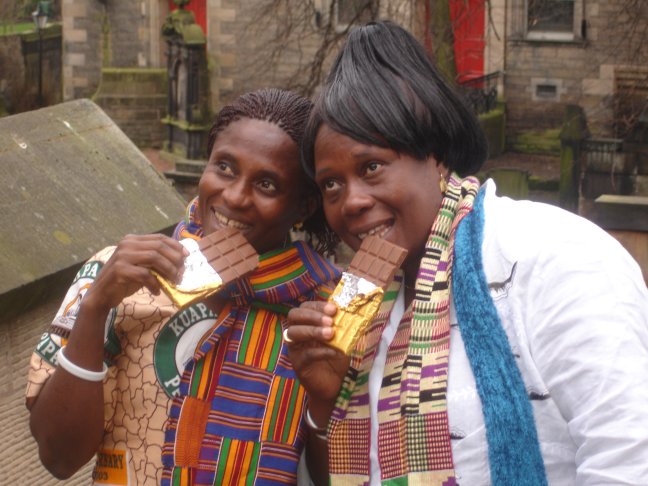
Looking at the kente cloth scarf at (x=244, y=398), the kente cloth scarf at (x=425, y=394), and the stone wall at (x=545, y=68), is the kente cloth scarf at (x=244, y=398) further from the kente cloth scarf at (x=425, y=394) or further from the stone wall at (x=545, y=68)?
the stone wall at (x=545, y=68)

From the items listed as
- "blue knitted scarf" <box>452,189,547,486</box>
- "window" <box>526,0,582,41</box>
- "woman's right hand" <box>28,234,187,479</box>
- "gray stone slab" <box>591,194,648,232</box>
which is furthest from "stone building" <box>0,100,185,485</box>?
"window" <box>526,0,582,41</box>

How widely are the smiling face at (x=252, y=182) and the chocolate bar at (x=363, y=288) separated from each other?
39 centimetres

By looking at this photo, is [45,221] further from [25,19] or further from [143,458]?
[25,19]

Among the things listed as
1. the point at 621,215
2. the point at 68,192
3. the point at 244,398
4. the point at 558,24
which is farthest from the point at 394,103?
the point at 558,24

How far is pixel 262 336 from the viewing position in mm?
2621

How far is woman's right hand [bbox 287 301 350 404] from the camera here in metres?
2.20

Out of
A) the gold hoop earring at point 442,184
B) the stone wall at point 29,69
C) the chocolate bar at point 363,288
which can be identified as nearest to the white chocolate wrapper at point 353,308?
the chocolate bar at point 363,288

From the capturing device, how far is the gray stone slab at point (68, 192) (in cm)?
363

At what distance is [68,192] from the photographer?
4012 millimetres

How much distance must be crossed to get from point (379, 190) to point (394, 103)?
183mm

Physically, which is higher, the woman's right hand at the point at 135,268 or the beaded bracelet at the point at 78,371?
the woman's right hand at the point at 135,268

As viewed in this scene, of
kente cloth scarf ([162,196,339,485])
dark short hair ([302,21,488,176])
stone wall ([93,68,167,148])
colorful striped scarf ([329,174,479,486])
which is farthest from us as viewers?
stone wall ([93,68,167,148])

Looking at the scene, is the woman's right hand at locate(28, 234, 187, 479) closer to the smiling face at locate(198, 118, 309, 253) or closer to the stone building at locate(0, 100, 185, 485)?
the smiling face at locate(198, 118, 309, 253)

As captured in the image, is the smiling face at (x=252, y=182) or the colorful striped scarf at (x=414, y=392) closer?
the colorful striped scarf at (x=414, y=392)
